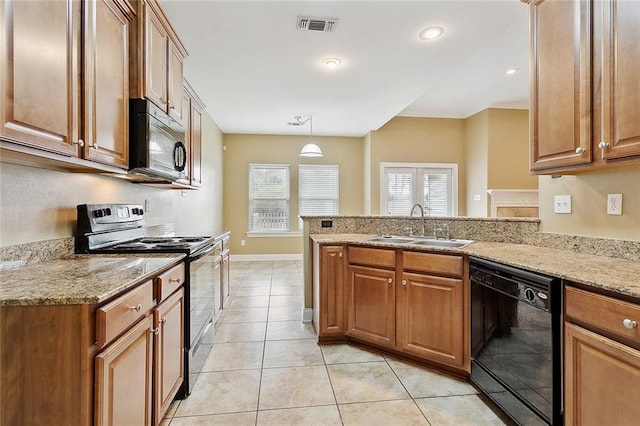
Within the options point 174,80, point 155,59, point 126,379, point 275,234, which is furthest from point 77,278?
point 275,234

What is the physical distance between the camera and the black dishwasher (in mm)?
1398

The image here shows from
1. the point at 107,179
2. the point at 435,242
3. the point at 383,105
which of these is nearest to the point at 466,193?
the point at 383,105

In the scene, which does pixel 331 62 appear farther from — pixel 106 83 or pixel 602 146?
pixel 602 146

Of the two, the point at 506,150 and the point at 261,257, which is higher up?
the point at 506,150

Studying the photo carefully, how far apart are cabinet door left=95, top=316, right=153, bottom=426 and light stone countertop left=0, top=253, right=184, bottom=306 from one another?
0.21m

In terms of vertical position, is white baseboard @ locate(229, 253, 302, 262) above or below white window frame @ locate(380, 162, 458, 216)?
below

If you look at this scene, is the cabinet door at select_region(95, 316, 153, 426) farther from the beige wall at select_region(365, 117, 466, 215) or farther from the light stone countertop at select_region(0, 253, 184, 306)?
the beige wall at select_region(365, 117, 466, 215)

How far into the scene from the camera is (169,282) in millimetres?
1631

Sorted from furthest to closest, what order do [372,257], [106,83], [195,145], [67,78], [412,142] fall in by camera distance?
[412,142] → [195,145] → [372,257] → [106,83] → [67,78]

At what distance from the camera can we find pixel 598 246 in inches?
72.2

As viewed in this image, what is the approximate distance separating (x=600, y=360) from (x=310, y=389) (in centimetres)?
152

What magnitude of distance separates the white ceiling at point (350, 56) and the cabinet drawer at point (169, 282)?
6.26 feet

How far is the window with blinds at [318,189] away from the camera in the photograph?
665cm

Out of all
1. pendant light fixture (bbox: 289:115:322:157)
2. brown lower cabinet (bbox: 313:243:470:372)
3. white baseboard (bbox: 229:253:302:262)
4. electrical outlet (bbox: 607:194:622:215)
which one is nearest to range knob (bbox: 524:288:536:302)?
brown lower cabinet (bbox: 313:243:470:372)
